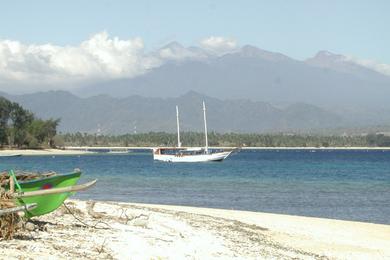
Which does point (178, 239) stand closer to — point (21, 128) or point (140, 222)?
point (140, 222)

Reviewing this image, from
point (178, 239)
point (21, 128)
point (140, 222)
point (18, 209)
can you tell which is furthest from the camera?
point (21, 128)

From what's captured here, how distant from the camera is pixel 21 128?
168 metres

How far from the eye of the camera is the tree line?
523ft

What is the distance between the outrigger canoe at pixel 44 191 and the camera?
15.3 metres

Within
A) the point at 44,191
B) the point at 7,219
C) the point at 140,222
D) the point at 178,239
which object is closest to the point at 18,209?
the point at 7,219

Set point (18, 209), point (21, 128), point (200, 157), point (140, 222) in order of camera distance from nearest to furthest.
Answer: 1. point (18, 209)
2. point (140, 222)
3. point (200, 157)
4. point (21, 128)

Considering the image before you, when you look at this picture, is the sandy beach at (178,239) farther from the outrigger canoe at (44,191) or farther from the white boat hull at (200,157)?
the white boat hull at (200,157)

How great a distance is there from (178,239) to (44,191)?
4386 mm

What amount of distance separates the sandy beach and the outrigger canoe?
1.86 feet

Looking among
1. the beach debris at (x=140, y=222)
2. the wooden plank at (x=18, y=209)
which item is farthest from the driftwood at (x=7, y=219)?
the beach debris at (x=140, y=222)

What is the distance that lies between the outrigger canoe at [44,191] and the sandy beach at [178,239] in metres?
0.57

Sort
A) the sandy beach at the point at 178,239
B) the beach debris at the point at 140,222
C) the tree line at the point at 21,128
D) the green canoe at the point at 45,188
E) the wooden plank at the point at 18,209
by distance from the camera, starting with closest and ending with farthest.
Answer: the wooden plank at the point at 18,209 → the sandy beach at the point at 178,239 → the green canoe at the point at 45,188 → the beach debris at the point at 140,222 → the tree line at the point at 21,128

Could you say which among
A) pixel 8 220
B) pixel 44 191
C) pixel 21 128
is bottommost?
pixel 8 220

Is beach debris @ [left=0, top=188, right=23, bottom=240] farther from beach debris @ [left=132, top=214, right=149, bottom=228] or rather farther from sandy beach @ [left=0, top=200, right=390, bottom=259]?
beach debris @ [left=132, top=214, right=149, bottom=228]
